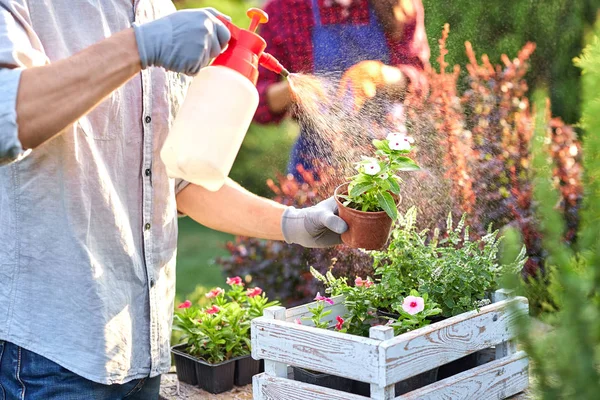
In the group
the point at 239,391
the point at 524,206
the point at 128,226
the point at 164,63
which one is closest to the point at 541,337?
the point at 164,63

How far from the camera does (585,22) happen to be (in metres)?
4.39

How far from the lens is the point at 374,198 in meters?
1.70

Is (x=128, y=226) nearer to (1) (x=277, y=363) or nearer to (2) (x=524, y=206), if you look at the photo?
(1) (x=277, y=363)

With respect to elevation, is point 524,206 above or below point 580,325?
below

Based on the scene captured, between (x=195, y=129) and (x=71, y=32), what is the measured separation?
0.31m

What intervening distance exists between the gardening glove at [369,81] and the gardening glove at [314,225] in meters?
0.97

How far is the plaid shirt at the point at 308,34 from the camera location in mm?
3111

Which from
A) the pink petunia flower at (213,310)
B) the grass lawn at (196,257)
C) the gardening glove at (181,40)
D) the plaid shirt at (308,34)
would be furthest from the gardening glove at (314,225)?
the grass lawn at (196,257)

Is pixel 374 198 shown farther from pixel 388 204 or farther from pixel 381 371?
pixel 381 371

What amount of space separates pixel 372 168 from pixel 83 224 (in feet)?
A: 2.24

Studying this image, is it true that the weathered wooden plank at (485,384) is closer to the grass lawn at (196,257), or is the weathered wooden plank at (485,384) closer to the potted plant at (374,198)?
the potted plant at (374,198)

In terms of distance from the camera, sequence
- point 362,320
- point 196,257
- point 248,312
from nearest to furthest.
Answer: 1. point 362,320
2. point 248,312
3. point 196,257

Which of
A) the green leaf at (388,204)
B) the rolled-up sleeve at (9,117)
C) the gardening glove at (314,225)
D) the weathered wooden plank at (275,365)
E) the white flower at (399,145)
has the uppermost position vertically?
the rolled-up sleeve at (9,117)

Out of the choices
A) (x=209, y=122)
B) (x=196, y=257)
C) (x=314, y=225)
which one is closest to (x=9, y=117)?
(x=209, y=122)
